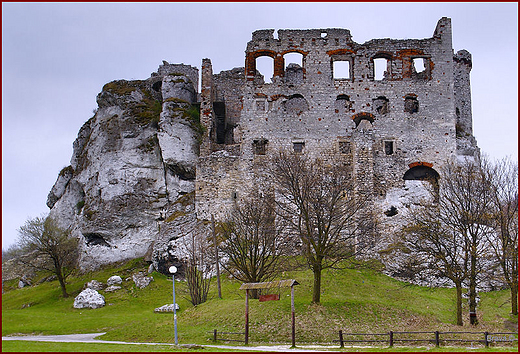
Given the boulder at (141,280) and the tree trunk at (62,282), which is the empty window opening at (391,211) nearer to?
the boulder at (141,280)

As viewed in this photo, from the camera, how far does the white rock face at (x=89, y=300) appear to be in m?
35.8

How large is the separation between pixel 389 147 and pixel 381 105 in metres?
4.22

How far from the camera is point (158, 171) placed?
46.5 metres

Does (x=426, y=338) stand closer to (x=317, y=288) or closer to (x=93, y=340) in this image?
(x=317, y=288)

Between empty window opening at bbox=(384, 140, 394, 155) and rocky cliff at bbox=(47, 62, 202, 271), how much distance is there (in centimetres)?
1593

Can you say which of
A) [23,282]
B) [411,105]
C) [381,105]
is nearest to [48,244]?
[23,282]

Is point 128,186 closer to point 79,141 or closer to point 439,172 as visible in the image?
point 79,141

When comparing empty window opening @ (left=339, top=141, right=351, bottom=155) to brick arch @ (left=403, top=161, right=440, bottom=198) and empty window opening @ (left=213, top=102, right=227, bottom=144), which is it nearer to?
brick arch @ (left=403, top=161, right=440, bottom=198)

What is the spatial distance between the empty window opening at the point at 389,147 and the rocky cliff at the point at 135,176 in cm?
1593

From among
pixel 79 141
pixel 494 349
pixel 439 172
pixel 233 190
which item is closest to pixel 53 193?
pixel 79 141

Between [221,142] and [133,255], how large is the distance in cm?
1318

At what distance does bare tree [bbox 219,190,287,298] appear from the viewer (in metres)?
31.2

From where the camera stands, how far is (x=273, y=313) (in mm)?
27438

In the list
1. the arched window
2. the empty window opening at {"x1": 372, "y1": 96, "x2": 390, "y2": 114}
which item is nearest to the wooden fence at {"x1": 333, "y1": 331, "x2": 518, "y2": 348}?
the arched window
